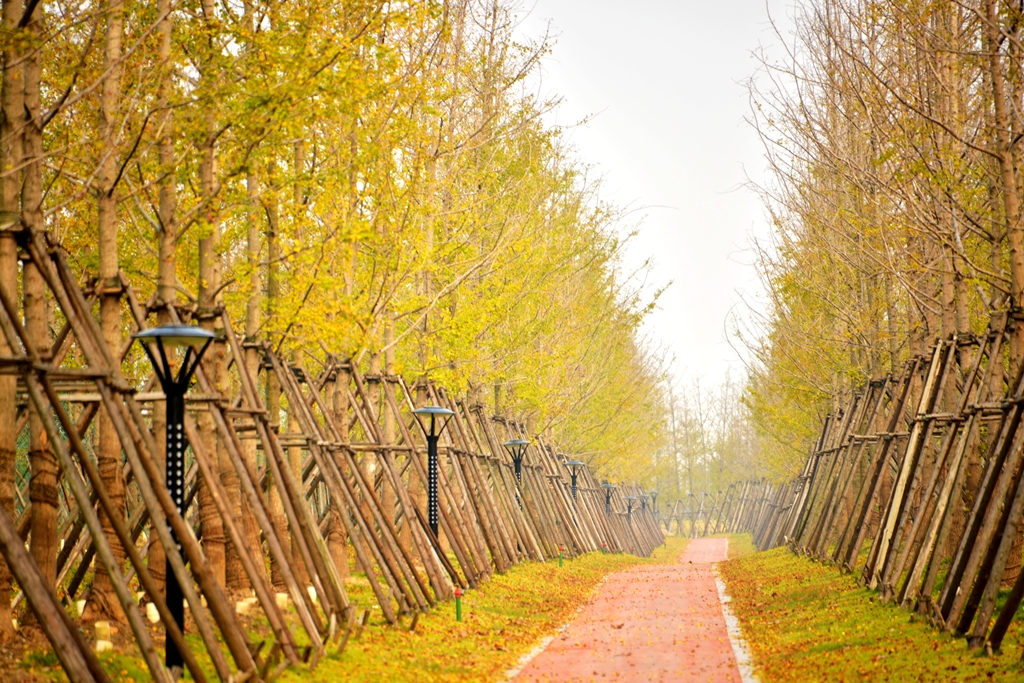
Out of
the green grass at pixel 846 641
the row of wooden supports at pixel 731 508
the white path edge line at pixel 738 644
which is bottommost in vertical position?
the row of wooden supports at pixel 731 508

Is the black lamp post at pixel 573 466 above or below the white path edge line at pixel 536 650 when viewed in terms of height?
above

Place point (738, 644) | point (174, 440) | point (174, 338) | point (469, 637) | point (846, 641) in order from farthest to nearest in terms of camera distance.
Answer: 1. point (469, 637)
2. point (738, 644)
3. point (846, 641)
4. point (174, 440)
5. point (174, 338)

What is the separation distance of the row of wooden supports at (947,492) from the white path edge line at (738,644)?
2017mm

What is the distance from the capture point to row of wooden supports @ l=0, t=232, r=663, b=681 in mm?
8242

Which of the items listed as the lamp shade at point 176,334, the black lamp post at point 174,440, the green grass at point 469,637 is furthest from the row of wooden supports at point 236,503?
the lamp shade at point 176,334

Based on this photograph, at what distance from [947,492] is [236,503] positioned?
27.5 ft

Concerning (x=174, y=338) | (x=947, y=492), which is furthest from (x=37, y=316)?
(x=947, y=492)

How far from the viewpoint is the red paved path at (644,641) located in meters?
11.6

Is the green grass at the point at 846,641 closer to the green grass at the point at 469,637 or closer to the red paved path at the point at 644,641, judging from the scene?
the red paved path at the point at 644,641

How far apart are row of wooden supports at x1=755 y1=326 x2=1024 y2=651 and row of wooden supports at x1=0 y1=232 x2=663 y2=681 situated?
247 inches

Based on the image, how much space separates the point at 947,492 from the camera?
1345 centimetres

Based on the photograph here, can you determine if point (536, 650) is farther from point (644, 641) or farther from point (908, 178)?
point (908, 178)

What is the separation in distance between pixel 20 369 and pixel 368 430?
9.59 meters

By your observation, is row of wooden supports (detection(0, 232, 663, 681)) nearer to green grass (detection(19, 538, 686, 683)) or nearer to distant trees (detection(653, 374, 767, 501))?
green grass (detection(19, 538, 686, 683))
